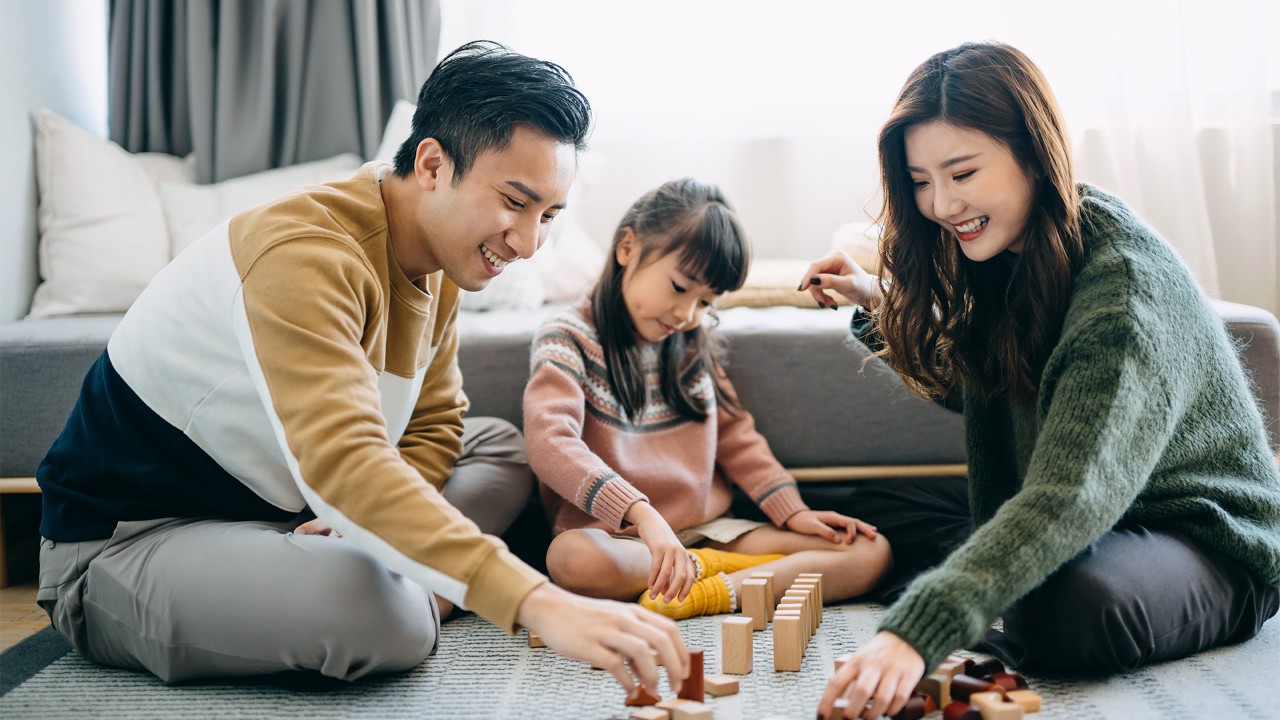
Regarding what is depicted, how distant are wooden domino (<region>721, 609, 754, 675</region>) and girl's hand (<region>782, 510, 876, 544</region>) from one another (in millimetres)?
457

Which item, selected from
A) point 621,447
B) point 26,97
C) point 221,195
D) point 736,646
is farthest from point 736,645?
point 26,97

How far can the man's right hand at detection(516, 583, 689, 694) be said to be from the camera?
915 millimetres

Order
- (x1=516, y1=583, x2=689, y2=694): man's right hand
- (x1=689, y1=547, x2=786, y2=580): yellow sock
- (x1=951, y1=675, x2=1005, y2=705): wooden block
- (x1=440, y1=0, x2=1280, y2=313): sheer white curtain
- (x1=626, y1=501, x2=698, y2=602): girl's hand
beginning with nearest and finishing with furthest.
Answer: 1. (x1=516, y1=583, x2=689, y2=694): man's right hand
2. (x1=951, y1=675, x2=1005, y2=705): wooden block
3. (x1=626, y1=501, x2=698, y2=602): girl's hand
4. (x1=689, y1=547, x2=786, y2=580): yellow sock
5. (x1=440, y1=0, x2=1280, y2=313): sheer white curtain

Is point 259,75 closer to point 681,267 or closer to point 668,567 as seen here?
point 681,267

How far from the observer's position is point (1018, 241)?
138cm

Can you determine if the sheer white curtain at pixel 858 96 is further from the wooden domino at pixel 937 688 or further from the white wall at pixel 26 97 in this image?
the wooden domino at pixel 937 688

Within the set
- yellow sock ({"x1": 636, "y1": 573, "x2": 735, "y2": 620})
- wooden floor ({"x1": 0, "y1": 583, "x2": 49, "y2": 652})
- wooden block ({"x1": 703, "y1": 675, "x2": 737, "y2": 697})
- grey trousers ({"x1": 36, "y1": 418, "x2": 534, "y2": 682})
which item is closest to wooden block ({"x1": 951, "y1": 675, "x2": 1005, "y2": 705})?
wooden block ({"x1": 703, "y1": 675, "x2": 737, "y2": 697})

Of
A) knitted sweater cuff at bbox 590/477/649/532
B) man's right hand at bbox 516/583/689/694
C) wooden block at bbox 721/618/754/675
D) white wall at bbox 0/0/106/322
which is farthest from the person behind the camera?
white wall at bbox 0/0/106/322

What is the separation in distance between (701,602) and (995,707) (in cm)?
56

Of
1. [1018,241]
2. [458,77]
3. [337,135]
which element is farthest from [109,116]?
[1018,241]

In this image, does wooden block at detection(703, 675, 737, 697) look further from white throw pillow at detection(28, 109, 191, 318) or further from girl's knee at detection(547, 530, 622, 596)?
white throw pillow at detection(28, 109, 191, 318)

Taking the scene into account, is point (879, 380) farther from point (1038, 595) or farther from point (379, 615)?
point (379, 615)

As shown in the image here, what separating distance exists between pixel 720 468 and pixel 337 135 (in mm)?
1427

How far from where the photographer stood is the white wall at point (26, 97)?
221 centimetres
